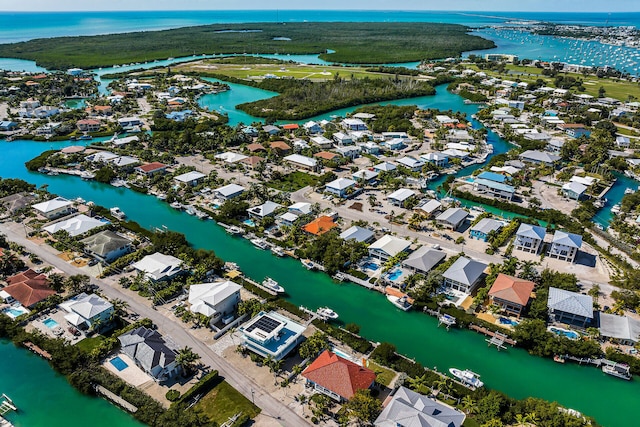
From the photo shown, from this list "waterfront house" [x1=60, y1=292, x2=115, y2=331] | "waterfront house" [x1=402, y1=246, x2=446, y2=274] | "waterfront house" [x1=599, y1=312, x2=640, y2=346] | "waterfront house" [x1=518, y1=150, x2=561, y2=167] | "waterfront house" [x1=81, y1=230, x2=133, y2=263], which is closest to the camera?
"waterfront house" [x1=599, y1=312, x2=640, y2=346]

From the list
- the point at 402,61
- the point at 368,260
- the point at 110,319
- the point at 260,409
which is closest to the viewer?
the point at 260,409

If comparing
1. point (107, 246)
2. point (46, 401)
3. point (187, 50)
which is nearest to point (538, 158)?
point (107, 246)

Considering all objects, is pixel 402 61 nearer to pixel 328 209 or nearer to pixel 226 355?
pixel 328 209

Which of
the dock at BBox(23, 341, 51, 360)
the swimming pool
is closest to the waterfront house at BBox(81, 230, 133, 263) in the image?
the swimming pool

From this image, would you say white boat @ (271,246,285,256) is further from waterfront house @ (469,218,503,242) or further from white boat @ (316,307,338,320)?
waterfront house @ (469,218,503,242)

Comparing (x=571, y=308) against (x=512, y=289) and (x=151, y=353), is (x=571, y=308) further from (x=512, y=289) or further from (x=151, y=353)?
(x=151, y=353)

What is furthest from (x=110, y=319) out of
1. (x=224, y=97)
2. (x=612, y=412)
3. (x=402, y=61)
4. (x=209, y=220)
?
(x=402, y=61)
